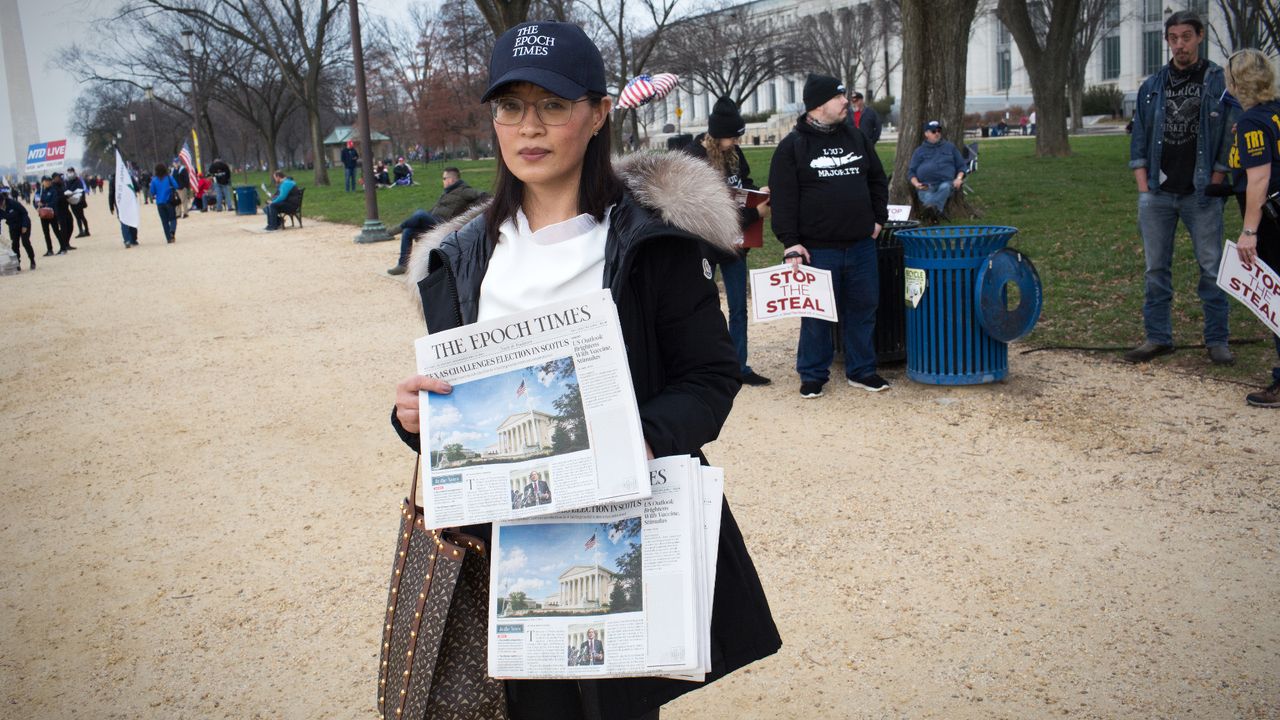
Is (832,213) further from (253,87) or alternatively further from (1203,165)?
(253,87)

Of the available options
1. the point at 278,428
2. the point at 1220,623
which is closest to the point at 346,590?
the point at 278,428

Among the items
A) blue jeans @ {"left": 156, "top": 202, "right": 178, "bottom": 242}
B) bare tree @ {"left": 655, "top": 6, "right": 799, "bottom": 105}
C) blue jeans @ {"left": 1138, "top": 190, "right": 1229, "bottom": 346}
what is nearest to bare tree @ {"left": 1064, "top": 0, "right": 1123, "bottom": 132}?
bare tree @ {"left": 655, "top": 6, "right": 799, "bottom": 105}

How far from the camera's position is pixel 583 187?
2051 millimetres

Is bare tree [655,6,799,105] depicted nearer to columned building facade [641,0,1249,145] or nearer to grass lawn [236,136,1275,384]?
columned building facade [641,0,1249,145]

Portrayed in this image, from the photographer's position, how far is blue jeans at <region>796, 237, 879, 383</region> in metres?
6.83

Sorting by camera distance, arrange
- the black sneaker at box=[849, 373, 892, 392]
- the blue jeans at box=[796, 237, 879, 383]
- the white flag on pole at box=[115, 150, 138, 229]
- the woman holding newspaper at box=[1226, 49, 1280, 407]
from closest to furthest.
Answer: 1. the woman holding newspaper at box=[1226, 49, 1280, 407]
2. the blue jeans at box=[796, 237, 879, 383]
3. the black sneaker at box=[849, 373, 892, 392]
4. the white flag on pole at box=[115, 150, 138, 229]

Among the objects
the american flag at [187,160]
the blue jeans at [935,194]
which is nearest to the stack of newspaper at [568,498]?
the blue jeans at [935,194]

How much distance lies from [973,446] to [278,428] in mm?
4579

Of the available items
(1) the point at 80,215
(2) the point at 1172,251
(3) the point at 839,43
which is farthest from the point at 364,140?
(3) the point at 839,43

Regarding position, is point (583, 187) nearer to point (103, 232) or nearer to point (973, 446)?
point (973, 446)

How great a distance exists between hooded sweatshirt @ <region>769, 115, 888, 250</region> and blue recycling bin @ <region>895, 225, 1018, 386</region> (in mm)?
369

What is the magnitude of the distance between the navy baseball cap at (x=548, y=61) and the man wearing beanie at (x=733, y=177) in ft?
17.0

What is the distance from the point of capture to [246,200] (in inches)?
1225

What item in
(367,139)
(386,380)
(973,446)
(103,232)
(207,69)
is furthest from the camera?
(207,69)
